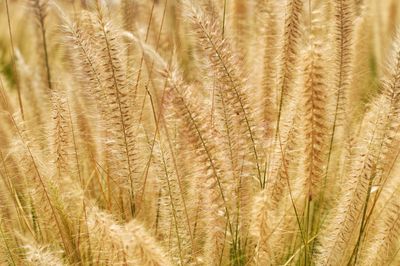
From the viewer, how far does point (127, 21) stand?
8.04ft

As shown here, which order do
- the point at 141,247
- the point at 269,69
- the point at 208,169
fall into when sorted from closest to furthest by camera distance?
the point at 141,247 < the point at 208,169 < the point at 269,69

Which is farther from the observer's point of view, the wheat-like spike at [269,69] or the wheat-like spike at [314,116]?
the wheat-like spike at [269,69]

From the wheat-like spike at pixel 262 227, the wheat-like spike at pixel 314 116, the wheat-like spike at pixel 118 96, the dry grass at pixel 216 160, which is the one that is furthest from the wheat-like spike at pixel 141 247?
the wheat-like spike at pixel 314 116

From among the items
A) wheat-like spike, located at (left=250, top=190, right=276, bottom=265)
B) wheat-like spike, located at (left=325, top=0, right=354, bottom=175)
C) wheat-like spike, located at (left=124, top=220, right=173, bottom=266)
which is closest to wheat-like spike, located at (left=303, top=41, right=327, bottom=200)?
wheat-like spike, located at (left=325, top=0, right=354, bottom=175)

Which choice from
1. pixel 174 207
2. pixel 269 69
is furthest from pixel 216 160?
pixel 269 69

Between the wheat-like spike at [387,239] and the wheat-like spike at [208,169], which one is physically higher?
the wheat-like spike at [208,169]

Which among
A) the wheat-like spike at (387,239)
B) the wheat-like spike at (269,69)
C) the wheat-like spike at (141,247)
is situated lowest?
the wheat-like spike at (387,239)

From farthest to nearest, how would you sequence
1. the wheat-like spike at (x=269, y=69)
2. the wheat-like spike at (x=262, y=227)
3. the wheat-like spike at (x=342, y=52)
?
the wheat-like spike at (x=269, y=69)
the wheat-like spike at (x=342, y=52)
the wheat-like spike at (x=262, y=227)

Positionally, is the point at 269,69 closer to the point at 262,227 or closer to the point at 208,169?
the point at 208,169

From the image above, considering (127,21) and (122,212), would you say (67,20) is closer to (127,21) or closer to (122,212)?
(122,212)

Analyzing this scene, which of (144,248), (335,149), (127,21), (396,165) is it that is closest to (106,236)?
(144,248)

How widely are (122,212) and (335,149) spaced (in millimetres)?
716

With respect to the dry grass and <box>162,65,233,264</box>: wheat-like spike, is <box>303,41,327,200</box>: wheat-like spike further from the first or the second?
<box>162,65,233,264</box>: wheat-like spike

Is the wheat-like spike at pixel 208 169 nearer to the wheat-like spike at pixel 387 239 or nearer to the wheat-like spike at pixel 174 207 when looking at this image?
the wheat-like spike at pixel 174 207
